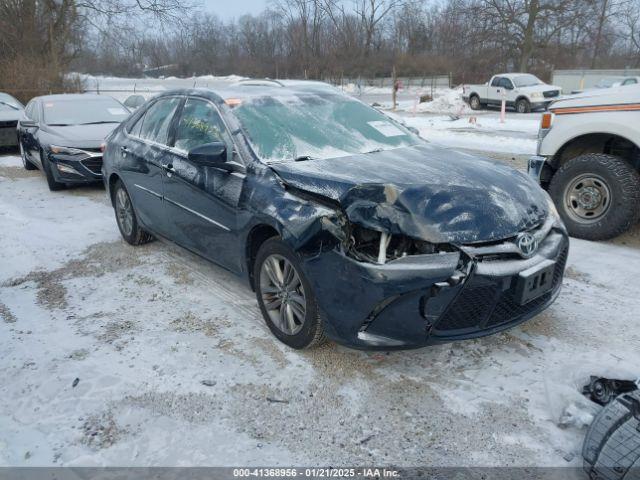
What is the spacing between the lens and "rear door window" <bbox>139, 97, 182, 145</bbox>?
4.69 metres

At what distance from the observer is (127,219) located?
5645 mm

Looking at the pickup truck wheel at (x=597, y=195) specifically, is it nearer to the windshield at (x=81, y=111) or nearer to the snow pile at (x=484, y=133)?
the snow pile at (x=484, y=133)

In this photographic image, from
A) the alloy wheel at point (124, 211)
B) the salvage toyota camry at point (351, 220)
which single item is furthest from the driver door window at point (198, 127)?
the alloy wheel at point (124, 211)

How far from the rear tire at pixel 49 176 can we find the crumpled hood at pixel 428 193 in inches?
249

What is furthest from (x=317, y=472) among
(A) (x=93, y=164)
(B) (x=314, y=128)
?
(A) (x=93, y=164)

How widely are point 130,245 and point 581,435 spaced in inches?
186

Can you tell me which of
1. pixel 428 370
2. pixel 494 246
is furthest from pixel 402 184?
pixel 428 370

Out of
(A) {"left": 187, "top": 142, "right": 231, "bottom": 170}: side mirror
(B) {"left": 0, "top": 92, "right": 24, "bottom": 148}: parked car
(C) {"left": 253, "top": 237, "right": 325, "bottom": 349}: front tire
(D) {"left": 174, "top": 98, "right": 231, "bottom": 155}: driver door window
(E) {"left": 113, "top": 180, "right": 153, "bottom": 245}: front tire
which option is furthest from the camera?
(B) {"left": 0, "top": 92, "right": 24, "bottom": 148}: parked car

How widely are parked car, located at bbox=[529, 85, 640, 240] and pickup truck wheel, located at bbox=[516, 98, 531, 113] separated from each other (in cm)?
1826

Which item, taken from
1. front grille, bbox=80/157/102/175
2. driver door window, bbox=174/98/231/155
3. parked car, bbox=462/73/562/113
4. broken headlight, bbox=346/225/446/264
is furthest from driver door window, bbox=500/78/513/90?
broken headlight, bbox=346/225/446/264

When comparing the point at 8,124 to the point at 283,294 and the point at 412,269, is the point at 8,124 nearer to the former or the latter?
the point at 283,294

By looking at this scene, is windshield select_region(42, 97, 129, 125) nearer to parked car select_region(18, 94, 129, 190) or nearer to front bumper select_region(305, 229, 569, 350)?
parked car select_region(18, 94, 129, 190)

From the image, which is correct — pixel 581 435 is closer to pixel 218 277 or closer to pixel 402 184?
pixel 402 184

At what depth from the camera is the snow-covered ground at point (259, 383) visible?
2594 millimetres
